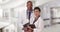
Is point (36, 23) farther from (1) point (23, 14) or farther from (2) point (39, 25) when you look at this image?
(1) point (23, 14)

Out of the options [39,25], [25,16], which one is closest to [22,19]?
[25,16]

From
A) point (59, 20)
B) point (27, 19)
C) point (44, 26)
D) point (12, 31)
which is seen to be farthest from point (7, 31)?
point (59, 20)

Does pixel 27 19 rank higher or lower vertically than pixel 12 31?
higher

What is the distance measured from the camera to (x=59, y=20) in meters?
1.14

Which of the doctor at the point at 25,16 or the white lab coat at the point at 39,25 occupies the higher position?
the doctor at the point at 25,16

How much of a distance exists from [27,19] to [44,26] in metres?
0.16

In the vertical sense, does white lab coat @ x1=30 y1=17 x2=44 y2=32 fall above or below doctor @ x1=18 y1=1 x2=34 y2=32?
below

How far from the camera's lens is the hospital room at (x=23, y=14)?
115 cm

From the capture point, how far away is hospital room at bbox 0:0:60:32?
45.1 inches

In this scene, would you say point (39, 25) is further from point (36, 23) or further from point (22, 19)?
point (22, 19)

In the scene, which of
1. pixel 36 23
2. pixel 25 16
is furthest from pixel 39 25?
pixel 25 16

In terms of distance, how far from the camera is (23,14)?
3.90 feet

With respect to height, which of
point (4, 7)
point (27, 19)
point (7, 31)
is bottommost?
point (7, 31)

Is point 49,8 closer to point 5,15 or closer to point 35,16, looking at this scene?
point 35,16
